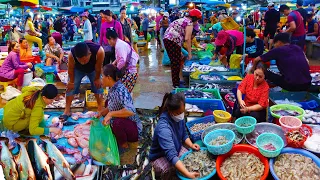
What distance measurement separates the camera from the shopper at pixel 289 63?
446cm

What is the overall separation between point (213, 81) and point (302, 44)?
351 cm

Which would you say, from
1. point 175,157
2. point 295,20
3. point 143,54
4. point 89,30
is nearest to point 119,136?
point 175,157

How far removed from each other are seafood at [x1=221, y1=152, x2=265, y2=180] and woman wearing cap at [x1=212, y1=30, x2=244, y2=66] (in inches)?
179

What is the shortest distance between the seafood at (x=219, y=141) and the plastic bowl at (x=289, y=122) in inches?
27.6

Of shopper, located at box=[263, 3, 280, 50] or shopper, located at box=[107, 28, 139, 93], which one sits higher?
shopper, located at box=[263, 3, 280, 50]

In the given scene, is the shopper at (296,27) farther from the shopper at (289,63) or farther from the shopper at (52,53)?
the shopper at (52,53)

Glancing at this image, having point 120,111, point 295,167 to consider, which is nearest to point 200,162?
point 295,167

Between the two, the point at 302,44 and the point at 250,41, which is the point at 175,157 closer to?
the point at 250,41

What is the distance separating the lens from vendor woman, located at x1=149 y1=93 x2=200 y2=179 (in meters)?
2.88

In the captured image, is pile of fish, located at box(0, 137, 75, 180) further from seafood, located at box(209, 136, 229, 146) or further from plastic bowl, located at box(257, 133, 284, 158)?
plastic bowl, located at box(257, 133, 284, 158)

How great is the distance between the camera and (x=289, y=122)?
141 inches

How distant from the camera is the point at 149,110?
494cm

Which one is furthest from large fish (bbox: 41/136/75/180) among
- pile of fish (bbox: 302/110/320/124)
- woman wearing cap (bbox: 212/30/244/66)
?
woman wearing cap (bbox: 212/30/244/66)

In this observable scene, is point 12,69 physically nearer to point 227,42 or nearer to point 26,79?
point 26,79
